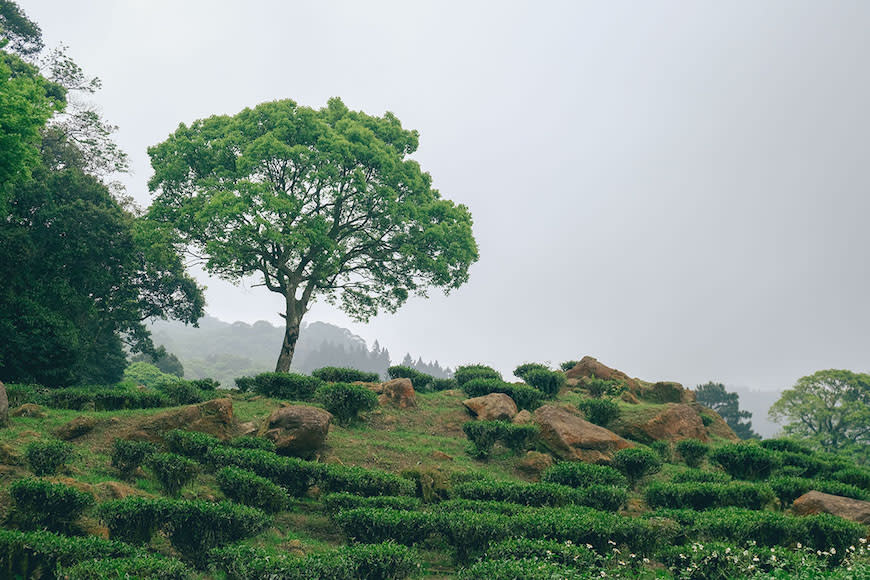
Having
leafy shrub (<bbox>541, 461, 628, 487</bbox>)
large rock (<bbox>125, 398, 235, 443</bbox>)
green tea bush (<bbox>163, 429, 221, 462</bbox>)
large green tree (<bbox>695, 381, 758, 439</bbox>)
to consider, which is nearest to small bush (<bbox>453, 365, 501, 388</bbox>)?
leafy shrub (<bbox>541, 461, 628, 487</bbox>)

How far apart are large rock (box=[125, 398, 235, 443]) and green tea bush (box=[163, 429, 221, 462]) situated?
3.11ft

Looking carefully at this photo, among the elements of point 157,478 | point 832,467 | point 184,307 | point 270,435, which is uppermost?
point 184,307

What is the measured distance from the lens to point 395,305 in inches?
1141

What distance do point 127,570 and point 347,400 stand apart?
1090cm

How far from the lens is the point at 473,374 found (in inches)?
950

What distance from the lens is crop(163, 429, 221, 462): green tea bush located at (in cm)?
1190

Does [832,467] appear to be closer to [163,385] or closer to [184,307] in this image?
[163,385]

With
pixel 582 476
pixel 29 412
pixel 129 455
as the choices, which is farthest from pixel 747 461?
pixel 29 412

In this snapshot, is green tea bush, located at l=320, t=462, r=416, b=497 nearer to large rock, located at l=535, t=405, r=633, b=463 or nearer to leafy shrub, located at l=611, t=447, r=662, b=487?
large rock, located at l=535, t=405, r=633, b=463

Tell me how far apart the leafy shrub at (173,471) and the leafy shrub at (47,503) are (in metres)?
2.40

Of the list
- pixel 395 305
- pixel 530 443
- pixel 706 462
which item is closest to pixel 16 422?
pixel 530 443

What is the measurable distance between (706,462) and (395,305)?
55.8 feet

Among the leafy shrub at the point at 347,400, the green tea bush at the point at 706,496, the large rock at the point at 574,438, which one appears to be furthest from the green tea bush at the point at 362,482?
the large rock at the point at 574,438

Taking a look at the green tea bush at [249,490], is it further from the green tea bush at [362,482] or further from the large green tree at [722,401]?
the large green tree at [722,401]
